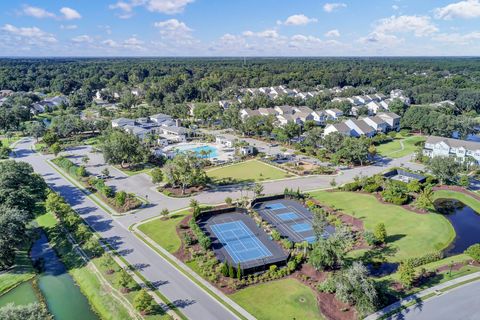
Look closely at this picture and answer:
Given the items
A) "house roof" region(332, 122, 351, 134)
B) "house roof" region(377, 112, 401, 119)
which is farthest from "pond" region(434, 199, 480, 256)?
"house roof" region(377, 112, 401, 119)

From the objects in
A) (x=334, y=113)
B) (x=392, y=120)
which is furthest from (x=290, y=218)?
(x=334, y=113)

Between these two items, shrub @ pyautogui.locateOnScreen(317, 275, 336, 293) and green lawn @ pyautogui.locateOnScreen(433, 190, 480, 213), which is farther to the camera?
green lawn @ pyautogui.locateOnScreen(433, 190, 480, 213)

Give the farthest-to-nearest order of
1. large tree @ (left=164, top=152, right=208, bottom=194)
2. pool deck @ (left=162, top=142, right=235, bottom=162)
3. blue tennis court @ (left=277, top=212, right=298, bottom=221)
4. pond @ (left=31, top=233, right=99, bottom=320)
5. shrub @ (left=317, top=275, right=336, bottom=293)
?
1. pool deck @ (left=162, top=142, right=235, bottom=162)
2. large tree @ (left=164, top=152, right=208, bottom=194)
3. blue tennis court @ (left=277, top=212, right=298, bottom=221)
4. shrub @ (left=317, top=275, right=336, bottom=293)
5. pond @ (left=31, top=233, right=99, bottom=320)

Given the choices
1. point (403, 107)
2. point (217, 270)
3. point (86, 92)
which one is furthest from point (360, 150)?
point (86, 92)

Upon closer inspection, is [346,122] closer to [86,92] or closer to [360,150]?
[360,150]

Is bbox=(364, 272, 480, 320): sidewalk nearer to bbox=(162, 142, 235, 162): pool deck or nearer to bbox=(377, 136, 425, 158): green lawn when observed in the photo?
bbox=(377, 136, 425, 158): green lawn

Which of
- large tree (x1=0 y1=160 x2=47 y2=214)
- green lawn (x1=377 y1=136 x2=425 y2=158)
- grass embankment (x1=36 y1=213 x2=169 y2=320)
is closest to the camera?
grass embankment (x1=36 y1=213 x2=169 y2=320)
